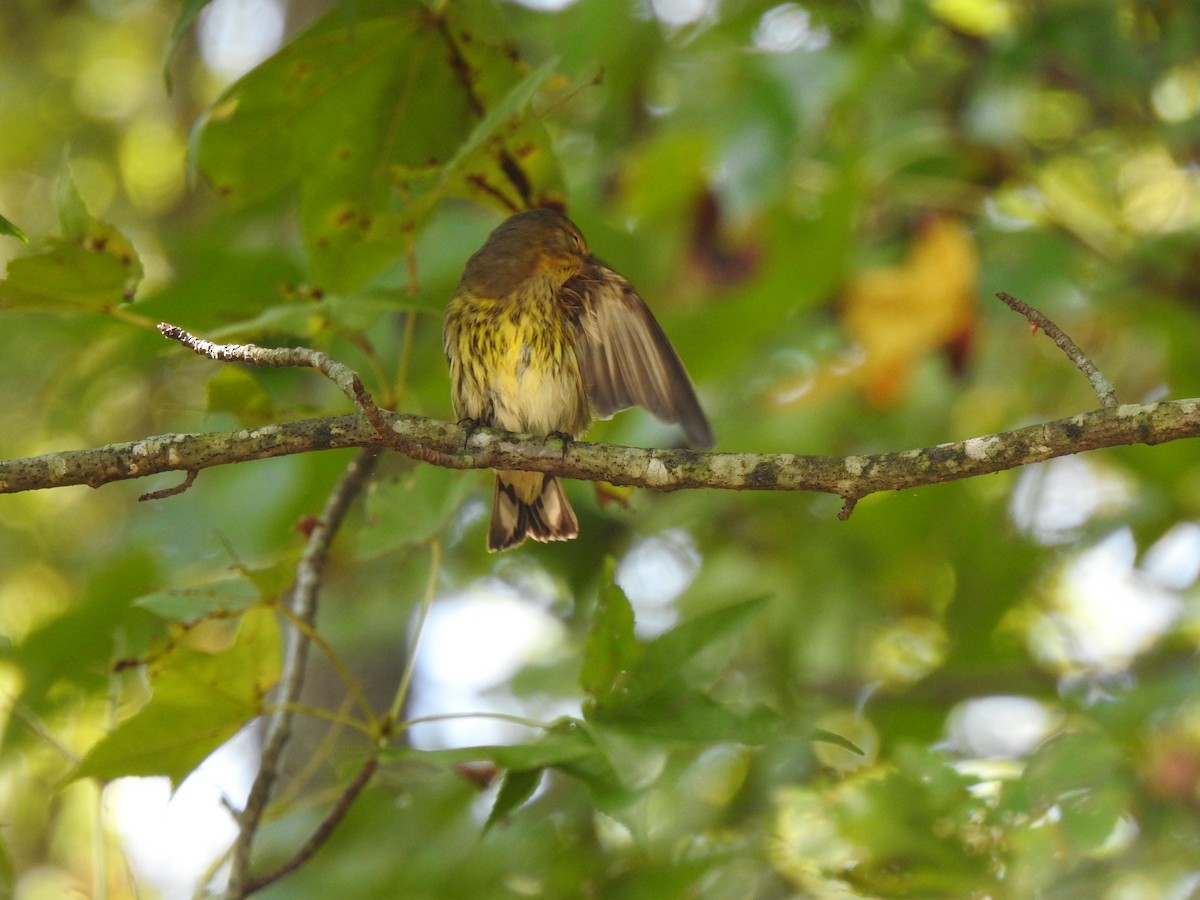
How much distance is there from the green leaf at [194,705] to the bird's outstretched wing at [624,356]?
1525 mm

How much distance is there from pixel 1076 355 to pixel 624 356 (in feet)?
6.28

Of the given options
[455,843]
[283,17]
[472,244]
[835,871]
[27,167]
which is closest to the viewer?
[835,871]

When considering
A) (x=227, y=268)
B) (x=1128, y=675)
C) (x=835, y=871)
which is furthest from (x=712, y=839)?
(x=227, y=268)

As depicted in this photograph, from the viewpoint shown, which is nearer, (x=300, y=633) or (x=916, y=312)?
(x=300, y=633)

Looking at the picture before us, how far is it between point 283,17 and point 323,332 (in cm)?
347

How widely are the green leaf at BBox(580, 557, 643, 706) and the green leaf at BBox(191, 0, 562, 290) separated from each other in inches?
46.5

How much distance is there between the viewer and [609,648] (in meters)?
2.74

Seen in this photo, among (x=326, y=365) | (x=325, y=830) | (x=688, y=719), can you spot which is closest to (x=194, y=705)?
(x=325, y=830)

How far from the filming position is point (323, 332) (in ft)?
10.0

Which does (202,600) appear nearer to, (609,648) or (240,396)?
(240,396)

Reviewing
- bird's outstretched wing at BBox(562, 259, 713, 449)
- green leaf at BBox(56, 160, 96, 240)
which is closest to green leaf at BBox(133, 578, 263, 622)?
green leaf at BBox(56, 160, 96, 240)

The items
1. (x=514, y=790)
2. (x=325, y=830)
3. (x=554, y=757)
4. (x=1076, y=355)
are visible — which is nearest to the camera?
(x=1076, y=355)

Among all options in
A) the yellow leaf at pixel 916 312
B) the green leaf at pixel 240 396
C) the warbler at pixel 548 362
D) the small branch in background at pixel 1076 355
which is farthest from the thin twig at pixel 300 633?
the yellow leaf at pixel 916 312

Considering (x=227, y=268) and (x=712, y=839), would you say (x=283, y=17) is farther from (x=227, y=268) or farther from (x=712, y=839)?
(x=712, y=839)
